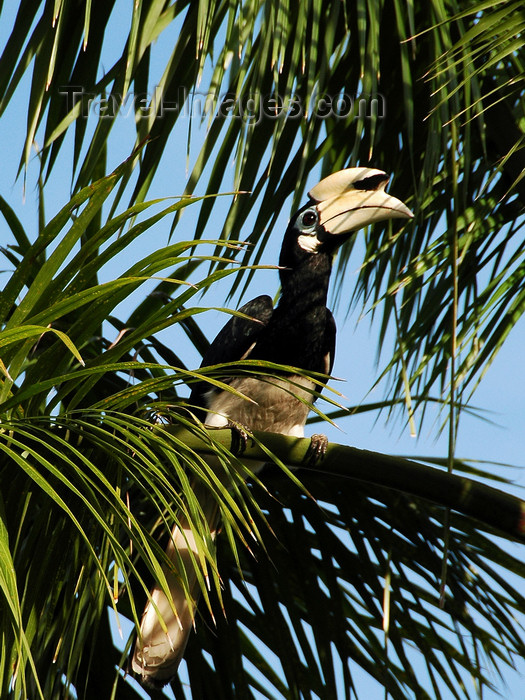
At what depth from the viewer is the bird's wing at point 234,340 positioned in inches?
90.7

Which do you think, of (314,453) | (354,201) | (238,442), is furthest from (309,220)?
(314,453)

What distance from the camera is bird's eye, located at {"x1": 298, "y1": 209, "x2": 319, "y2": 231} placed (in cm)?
250

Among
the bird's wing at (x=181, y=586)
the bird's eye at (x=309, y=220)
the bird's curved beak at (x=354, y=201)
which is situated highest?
the bird's curved beak at (x=354, y=201)

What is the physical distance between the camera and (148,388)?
4.31ft

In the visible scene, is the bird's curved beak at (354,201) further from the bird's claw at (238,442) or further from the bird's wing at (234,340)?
the bird's claw at (238,442)

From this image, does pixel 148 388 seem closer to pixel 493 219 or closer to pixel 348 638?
pixel 348 638

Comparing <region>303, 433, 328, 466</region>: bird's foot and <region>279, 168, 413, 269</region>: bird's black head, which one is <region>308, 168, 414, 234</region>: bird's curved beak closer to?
<region>279, 168, 413, 269</region>: bird's black head

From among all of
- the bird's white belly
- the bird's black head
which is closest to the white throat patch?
the bird's black head

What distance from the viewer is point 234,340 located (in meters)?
2.34

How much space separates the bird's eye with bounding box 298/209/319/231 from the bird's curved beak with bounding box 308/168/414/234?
22 millimetres

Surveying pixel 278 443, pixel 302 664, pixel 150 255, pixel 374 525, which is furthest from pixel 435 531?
pixel 150 255

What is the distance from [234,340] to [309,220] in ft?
1.47

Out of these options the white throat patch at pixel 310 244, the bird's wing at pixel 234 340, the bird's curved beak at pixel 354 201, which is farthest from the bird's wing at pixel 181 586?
the bird's curved beak at pixel 354 201

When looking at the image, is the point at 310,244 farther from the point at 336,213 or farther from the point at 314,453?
the point at 314,453
